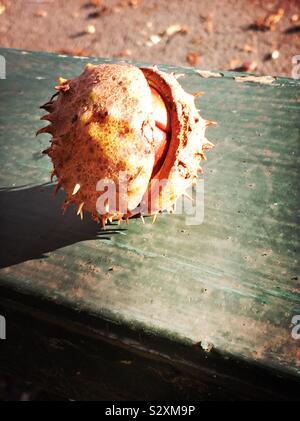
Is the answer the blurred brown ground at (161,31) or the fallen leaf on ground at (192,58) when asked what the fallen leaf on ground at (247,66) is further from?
the fallen leaf on ground at (192,58)

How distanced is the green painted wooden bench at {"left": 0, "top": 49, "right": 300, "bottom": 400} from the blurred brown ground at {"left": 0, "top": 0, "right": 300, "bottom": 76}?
1863mm

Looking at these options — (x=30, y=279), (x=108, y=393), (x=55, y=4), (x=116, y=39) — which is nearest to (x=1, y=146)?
(x=30, y=279)

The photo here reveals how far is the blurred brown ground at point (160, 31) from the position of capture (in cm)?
343

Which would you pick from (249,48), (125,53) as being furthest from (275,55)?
(125,53)

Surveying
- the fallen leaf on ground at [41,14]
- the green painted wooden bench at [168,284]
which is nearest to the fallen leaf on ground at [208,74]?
the green painted wooden bench at [168,284]

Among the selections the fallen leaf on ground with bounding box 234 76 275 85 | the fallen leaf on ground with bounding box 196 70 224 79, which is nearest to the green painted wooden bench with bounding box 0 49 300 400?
the fallen leaf on ground with bounding box 234 76 275 85

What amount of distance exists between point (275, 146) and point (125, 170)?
2.81 feet

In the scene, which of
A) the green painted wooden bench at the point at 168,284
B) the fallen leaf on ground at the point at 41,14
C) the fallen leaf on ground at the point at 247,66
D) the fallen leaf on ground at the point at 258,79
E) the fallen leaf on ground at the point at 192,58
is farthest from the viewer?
the fallen leaf on ground at the point at 41,14

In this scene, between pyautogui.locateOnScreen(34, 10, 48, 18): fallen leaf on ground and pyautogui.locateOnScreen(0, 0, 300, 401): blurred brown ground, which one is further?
pyautogui.locateOnScreen(34, 10, 48, 18): fallen leaf on ground

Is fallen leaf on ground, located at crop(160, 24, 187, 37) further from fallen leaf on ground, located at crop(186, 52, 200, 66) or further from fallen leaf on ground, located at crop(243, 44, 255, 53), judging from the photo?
fallen leaf on ground, located at crop(243, 44, 255, 53)

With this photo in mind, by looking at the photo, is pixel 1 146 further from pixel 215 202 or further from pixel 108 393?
pixel 108 393

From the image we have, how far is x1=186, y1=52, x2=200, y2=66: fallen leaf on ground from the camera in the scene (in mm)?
3426

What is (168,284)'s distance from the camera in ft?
4.25

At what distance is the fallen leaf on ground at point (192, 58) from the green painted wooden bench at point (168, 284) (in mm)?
1808
